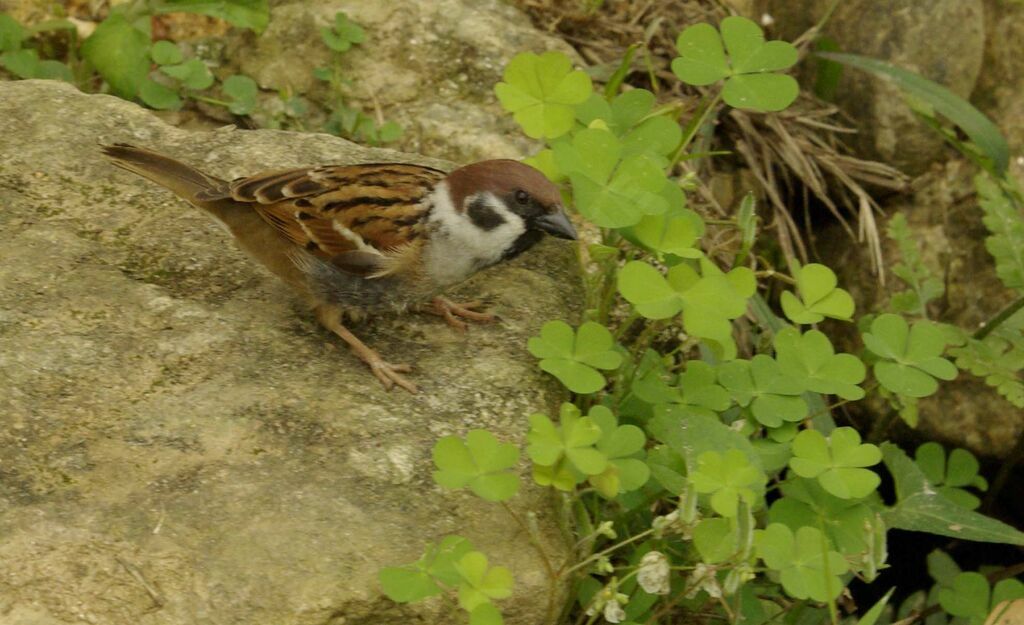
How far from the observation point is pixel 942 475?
444cm

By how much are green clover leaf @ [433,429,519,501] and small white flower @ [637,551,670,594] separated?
1.21ft

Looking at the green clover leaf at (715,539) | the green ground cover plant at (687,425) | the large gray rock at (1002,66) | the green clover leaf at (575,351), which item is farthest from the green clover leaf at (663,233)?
the large gray rock at (1002,66)

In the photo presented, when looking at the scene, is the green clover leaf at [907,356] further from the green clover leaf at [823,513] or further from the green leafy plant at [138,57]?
the green leafy plant at [138,57]

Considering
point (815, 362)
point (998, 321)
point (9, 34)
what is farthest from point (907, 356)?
point (9, 34)

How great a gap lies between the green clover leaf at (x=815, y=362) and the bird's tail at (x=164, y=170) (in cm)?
183

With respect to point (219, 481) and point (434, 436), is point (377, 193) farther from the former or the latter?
point (219, 481)

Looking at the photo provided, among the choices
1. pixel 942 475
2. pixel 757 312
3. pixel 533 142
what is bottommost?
pixel 942 475

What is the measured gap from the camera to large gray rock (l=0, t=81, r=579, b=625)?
2.87 meters

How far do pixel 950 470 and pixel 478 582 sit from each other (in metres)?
2.34

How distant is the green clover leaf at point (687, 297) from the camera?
334cm

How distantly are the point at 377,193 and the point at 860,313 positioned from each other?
2.50 meters

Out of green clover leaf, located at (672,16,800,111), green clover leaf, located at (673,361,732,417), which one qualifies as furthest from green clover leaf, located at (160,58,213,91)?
green clover leaf, located at (673,361,732,417)

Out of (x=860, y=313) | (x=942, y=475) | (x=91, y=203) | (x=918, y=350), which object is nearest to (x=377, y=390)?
(x=91, y=203)

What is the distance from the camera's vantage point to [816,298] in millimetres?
3684
